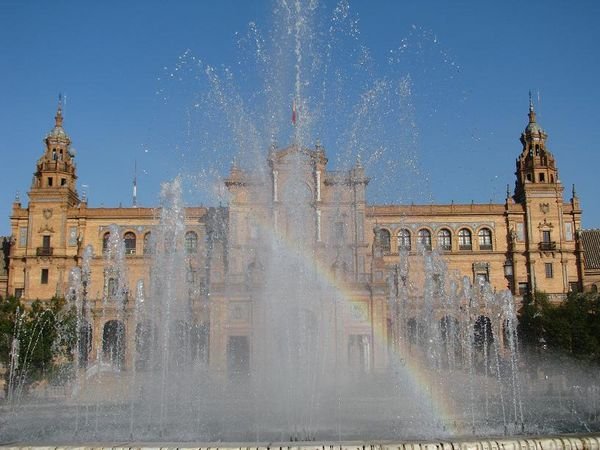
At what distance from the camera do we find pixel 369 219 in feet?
193

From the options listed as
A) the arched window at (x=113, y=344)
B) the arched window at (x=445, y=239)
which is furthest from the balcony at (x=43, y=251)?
the arched window at (x=445, y=239)

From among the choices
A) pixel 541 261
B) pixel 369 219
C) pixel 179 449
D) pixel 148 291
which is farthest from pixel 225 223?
pixel 179 449

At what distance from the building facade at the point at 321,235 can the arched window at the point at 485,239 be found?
3.5 inches

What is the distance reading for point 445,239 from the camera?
197ft

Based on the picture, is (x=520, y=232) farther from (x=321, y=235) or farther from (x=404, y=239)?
(x=321, y=235)

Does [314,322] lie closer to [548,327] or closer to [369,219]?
[548,327]

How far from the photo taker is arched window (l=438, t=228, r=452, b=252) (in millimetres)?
59562

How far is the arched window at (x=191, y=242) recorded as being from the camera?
60.0 metres

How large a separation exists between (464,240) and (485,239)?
1.84 meters

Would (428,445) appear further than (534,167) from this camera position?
No

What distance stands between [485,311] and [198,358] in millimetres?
23465

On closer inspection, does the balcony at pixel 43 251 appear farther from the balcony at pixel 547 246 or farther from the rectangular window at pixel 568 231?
the rectangular window at pixel 568 231

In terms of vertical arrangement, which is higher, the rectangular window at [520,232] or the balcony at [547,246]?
the rectangular window at [520,232]

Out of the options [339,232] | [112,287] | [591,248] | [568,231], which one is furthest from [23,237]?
[591,248]
